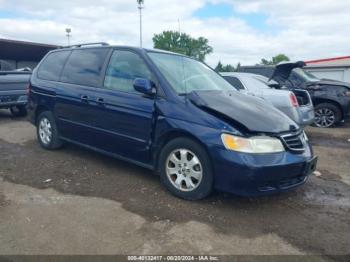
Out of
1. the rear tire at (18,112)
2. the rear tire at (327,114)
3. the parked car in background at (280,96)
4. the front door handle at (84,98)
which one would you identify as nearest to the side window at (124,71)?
the front door handle at (84,98)

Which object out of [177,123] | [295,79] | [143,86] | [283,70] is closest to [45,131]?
Result: [143,86]

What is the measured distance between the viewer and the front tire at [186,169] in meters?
3.94

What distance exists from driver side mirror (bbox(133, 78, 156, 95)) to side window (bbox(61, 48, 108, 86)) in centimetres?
102

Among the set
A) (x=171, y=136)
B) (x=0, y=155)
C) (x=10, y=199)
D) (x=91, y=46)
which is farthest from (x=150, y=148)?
(x=0, y=155)

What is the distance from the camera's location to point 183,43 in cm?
6712

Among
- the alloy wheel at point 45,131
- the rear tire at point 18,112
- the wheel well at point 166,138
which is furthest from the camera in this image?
the rear tire at point 18,112

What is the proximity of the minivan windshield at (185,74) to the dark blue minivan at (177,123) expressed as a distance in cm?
2

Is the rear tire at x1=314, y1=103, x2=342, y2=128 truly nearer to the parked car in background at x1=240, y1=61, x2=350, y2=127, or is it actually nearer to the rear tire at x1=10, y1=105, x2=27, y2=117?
the parked car in background at x1=240, y1=61, x2=350, y2=127

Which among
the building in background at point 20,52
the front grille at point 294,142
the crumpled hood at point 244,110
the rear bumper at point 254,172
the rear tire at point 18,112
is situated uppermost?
the building in background at point 20,52

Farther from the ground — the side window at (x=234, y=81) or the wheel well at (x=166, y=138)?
the side window at (x=234, y=81)

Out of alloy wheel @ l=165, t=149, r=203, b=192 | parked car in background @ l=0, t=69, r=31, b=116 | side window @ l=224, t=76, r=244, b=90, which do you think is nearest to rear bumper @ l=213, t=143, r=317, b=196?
alloy wheel @ l=165, t=149, r=203, b=192

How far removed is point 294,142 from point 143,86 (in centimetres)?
186

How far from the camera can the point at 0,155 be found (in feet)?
19.6

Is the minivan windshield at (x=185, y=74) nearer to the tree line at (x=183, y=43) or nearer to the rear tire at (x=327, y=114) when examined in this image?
the rear tire at (x=327, y=114)
